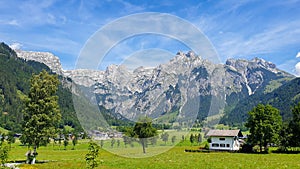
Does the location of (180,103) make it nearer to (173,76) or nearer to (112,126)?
(173,76)

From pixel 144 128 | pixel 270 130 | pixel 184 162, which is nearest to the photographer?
pixel 144 128

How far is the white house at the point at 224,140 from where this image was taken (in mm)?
87125

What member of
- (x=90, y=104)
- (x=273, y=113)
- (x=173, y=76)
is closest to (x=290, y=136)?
(x=273, y=113)

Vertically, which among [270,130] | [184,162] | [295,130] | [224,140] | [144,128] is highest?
[295,130]

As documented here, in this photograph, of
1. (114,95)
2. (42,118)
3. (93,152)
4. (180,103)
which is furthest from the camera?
(42,118)

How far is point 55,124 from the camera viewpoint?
147ft

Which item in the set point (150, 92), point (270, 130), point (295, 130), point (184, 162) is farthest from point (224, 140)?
point (150, 92)

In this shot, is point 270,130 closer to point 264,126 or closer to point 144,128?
point 264,126

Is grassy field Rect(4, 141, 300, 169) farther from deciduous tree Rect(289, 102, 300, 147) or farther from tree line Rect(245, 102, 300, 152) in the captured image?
deciduous tree Rect(289, 102, 300, 147)

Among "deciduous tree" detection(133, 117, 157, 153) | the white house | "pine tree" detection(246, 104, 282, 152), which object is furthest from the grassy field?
the white house

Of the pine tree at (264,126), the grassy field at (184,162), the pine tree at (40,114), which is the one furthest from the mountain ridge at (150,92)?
the pine tree at (264,126)

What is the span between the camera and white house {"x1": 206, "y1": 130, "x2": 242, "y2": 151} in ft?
286

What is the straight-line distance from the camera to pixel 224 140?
8844 centimetres

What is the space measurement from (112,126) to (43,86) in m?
16.5
